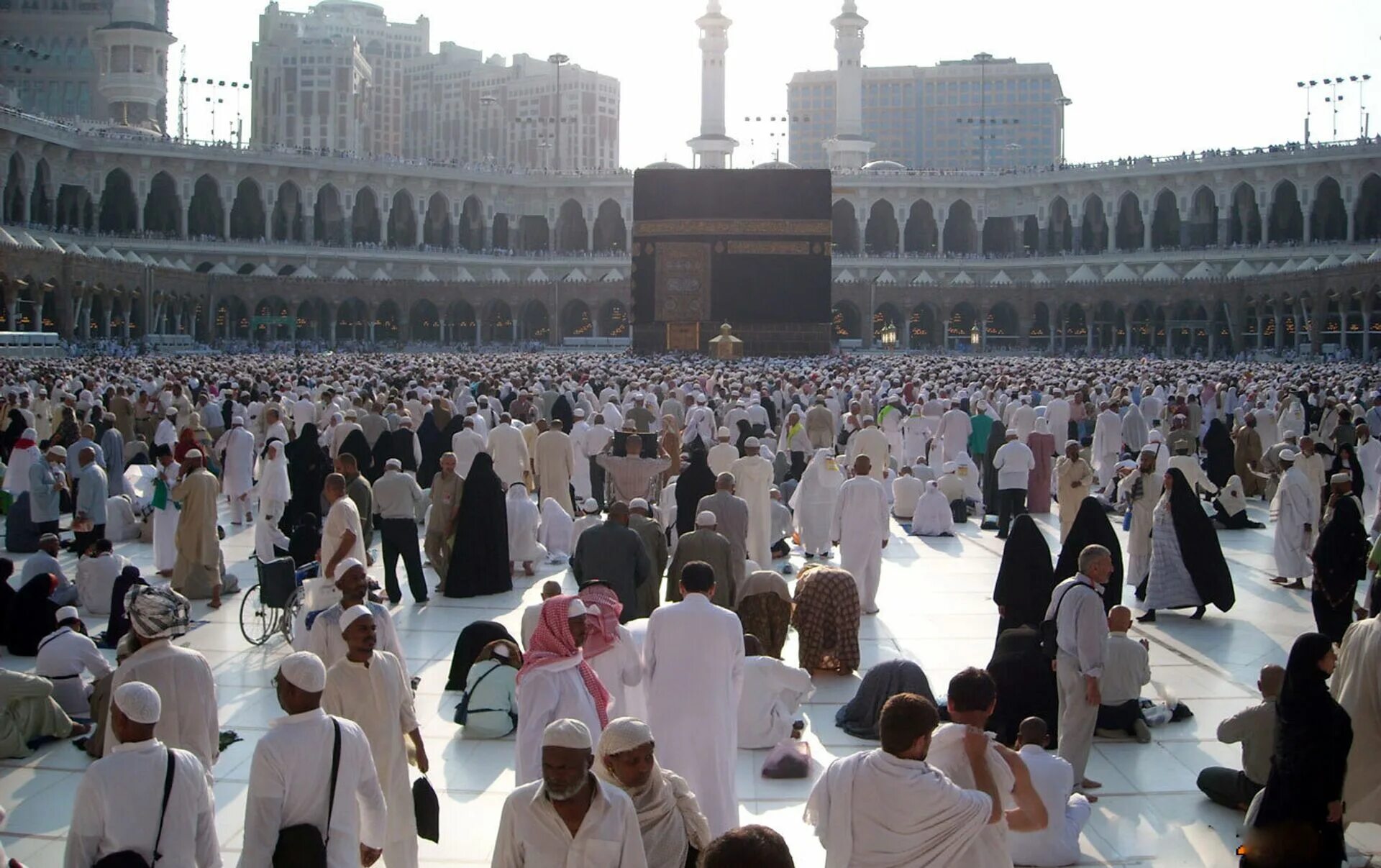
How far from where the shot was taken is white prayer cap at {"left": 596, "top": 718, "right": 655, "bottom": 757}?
9.39ft

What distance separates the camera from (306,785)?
3197 millimetres

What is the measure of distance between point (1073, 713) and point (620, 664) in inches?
66.5

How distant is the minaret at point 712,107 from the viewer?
200ft

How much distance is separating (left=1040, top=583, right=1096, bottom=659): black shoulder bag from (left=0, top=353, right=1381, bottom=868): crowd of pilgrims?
0.06 feet

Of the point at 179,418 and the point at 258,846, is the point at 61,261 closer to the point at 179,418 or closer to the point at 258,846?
the point at 179,418

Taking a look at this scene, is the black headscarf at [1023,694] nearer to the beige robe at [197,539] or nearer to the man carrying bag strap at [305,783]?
the man carrying bag strap at [305,783]

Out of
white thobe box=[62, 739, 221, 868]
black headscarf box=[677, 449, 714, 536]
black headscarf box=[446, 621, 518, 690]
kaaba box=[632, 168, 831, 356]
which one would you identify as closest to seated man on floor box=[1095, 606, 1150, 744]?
black headscarf box=[446, 621, 518, 690]

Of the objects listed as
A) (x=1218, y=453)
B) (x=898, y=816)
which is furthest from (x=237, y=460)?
(x=1218, y=453)

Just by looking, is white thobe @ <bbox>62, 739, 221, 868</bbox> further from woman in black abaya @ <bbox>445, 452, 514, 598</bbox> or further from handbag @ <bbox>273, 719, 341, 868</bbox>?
woman in black abaya @ <bbox>445, 452, 514, 598</bbox>

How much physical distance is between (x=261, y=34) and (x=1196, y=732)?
10914 centimetres

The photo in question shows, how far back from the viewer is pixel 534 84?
4070 inches

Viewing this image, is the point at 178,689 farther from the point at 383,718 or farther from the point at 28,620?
the point at 28,620

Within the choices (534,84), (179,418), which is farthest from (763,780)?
(534,84)

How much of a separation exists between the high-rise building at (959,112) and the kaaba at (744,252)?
2526 inches
